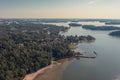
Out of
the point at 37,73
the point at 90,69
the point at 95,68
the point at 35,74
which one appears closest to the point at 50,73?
the point at 37,73

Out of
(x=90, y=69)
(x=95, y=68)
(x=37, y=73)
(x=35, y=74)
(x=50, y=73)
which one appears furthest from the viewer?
(x=95, y=68)

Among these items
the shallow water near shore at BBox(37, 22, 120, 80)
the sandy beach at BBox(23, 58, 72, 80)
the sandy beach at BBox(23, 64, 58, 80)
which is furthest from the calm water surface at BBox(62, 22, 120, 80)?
the sandy beach at BBox(23, 64, 58, 80)

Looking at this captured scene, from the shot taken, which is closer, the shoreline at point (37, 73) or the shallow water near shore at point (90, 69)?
the shoreline at point (37, 73)

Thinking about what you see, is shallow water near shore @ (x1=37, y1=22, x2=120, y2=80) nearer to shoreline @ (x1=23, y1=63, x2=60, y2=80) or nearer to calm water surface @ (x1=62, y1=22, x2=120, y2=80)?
calm water surface @ (x1=62, y1=22, x2=120, y2=80)

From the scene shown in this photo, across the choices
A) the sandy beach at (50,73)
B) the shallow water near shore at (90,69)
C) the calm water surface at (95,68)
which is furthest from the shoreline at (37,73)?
the calm water surface at (95,68)

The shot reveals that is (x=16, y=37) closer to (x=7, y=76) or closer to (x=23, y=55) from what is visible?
(x=23, y=55)

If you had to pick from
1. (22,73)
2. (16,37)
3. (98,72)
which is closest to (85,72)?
(98,72)

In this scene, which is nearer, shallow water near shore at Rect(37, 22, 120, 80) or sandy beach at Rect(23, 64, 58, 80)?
sandy beach at Rect(23, 64, 58, 80)

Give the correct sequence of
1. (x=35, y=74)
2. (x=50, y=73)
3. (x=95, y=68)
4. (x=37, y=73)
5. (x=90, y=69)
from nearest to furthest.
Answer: (x=35, y=74), (x=37, y=73), (x=50, y=73), (x=90, y=69), (x=95, y=68)

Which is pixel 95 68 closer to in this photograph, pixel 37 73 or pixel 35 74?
pixel 37 73

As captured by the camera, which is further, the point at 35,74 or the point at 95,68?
the point at 95,68

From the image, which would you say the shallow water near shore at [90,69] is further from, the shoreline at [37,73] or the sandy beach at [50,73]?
the shoreline at [37,73]

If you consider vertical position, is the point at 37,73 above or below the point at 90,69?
below
